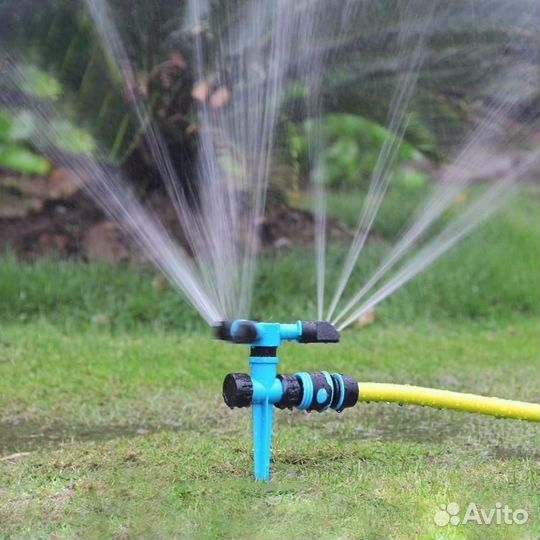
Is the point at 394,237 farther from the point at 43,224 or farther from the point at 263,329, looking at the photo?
the point at 263,329

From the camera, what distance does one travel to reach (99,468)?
122 inches

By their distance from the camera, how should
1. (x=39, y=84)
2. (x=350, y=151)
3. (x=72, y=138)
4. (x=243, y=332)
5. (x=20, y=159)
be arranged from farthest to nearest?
(x=350, y=151) → (x=20, y=159) → (x=72, y=138) → (x=39, y=84) → (x=243, y=332)

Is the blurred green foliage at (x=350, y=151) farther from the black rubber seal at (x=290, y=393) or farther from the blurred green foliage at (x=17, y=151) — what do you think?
the black rubber seal at (x=290, y=393)

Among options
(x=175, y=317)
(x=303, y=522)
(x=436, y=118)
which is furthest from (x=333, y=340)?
(x=436, y=118)

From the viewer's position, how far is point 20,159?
20.8 ft

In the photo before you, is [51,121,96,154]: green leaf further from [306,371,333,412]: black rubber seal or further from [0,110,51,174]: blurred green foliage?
[306,371,333,412]: black rubber seal

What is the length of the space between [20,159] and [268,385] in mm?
3882

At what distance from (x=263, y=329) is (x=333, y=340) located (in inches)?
8.8

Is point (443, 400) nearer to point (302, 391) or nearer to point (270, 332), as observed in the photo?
point (302, 391)

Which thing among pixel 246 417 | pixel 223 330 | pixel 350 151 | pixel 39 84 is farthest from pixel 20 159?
pixel 223 330

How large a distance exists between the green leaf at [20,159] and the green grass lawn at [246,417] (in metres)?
0.76

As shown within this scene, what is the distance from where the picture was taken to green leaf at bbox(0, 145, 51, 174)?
6.31 m

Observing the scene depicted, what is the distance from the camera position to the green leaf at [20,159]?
20.7 ft

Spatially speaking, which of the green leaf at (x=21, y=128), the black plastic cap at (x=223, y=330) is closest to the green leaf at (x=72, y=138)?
the green leaf at (x=21, y=128)
